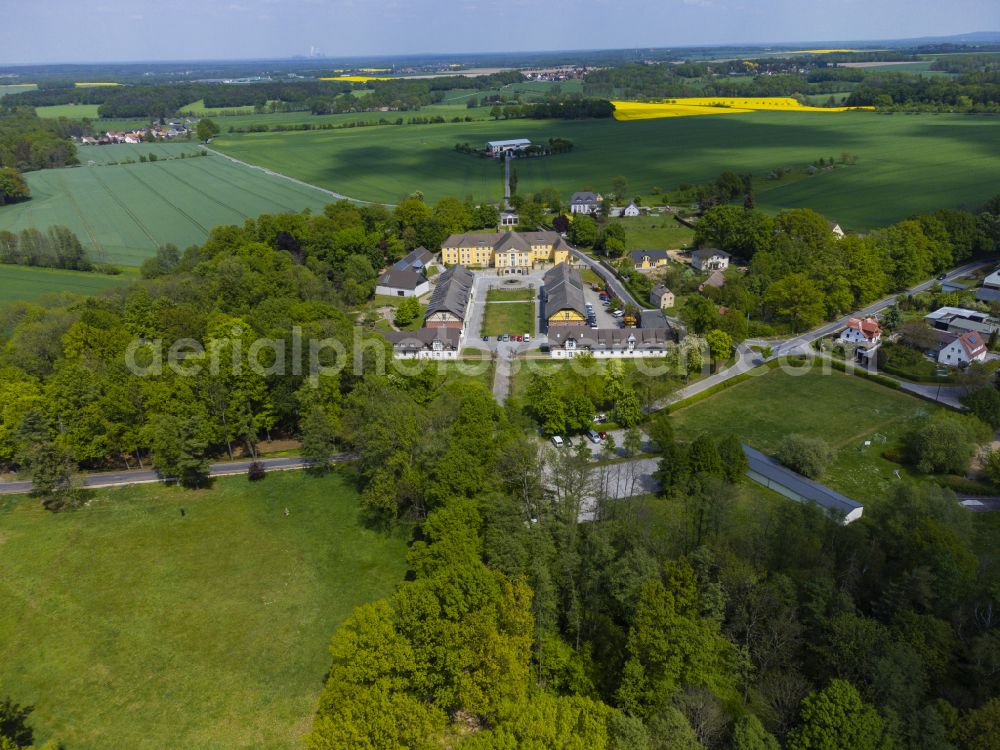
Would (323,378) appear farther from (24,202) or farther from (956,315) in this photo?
(24,202)

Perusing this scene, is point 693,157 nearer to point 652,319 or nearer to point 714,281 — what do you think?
point 714,281

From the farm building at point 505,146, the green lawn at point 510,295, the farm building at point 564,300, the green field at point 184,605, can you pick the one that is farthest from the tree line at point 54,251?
the farm building at point 505,146

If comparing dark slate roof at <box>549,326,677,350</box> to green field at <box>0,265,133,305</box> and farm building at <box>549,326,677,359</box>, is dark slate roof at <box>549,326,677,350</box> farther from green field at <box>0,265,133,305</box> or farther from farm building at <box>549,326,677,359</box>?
green field at <box>0,265,133,305</box>

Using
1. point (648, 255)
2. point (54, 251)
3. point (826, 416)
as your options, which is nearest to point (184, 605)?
point (826, 416)

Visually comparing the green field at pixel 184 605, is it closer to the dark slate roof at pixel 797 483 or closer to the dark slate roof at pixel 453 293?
the dark slate roof at pixel 797 483

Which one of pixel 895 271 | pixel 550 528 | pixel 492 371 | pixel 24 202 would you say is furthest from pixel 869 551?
pixel 24 202

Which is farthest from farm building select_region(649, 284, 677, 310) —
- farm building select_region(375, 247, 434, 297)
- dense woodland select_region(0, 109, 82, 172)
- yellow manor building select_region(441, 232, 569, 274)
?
dense woodland select_region(0, 109, 82, 172)
